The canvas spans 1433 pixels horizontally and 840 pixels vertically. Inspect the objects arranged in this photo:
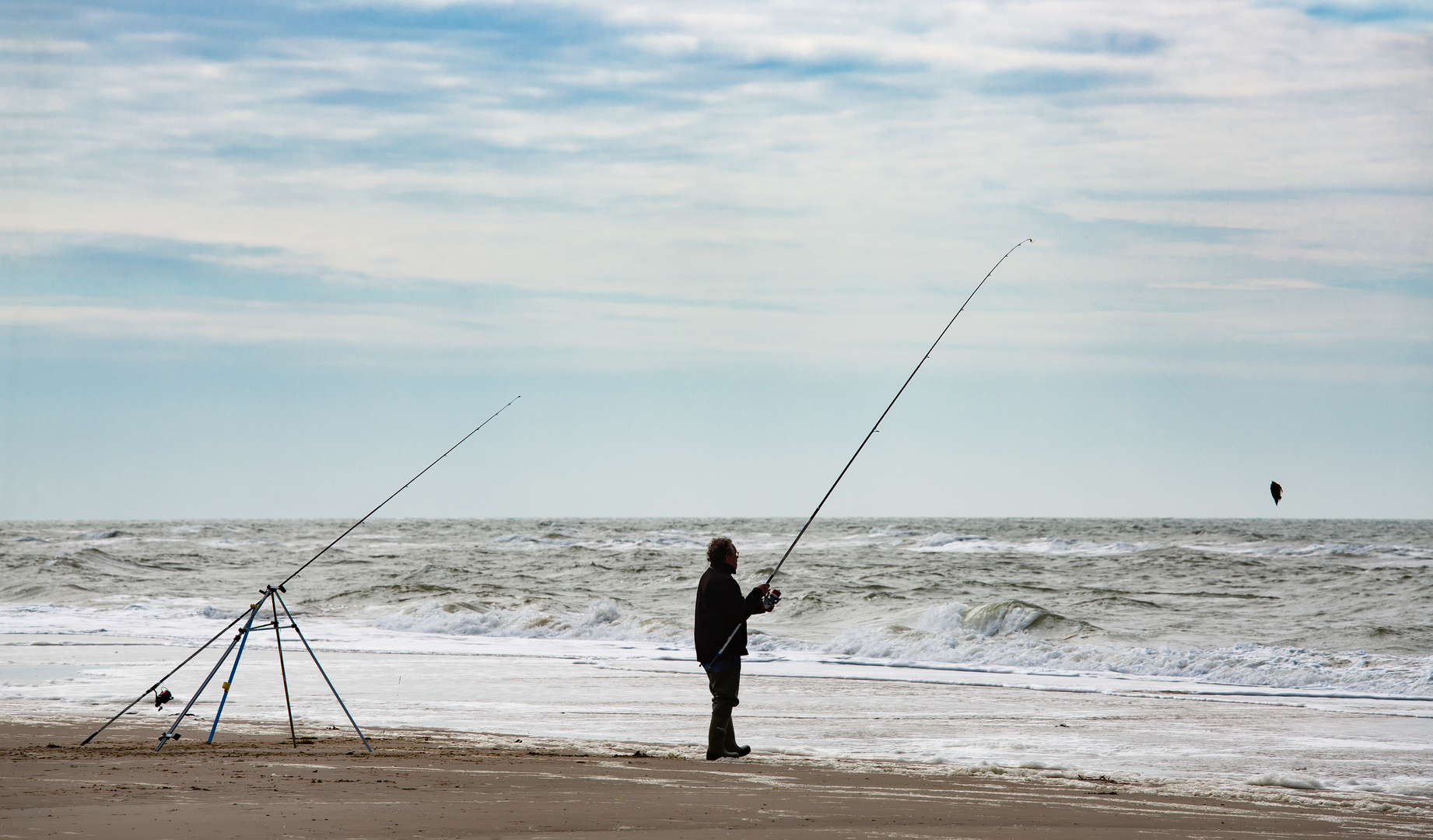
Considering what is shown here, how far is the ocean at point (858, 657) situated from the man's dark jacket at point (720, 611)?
3.19 ft

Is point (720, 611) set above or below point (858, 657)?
above

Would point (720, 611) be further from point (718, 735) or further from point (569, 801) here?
point (569, 801)

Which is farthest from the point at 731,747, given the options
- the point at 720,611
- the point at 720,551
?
the point at 720,551

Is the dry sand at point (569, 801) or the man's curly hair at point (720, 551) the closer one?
the dry sand at point (569, 801)

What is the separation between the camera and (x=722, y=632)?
6.76 meters

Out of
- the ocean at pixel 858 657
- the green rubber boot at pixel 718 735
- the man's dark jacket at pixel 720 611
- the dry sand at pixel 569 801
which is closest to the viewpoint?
the dry sand at pixel 569 801

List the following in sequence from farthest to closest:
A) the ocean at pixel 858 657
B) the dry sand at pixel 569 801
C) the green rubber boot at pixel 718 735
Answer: the ocean at pixel 858 657 → the green rubber boot at pixel 718 735 → the dry sand at pixel 569 801

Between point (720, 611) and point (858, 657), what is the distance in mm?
7767

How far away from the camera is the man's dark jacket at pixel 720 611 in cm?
670

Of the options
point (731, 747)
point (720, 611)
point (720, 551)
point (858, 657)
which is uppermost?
point (720, 551)

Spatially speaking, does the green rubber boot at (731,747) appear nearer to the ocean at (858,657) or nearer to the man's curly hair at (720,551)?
the ocean at (858,657)

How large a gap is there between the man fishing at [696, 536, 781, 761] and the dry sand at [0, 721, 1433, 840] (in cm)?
19

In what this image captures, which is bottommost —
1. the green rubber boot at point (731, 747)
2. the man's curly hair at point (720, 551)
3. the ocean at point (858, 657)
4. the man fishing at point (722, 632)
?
the ocean at point (858, 657)

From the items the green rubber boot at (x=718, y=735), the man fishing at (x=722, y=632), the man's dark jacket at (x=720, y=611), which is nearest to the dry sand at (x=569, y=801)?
the green rubber boot at (x=718, y=735)
